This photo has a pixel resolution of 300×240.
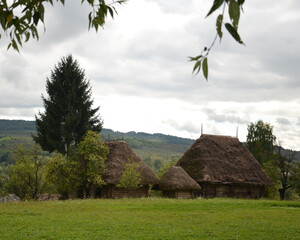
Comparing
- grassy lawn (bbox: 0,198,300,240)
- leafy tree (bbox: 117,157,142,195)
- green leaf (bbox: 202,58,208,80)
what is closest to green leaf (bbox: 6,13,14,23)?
green leaf (bbox: 202,58,208,80)

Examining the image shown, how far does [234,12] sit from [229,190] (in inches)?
1311

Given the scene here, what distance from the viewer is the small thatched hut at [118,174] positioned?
29.4 m

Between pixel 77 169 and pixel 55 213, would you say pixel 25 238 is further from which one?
pixel 77 169

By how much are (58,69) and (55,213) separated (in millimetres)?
21123

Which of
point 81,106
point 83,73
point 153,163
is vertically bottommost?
point 153,163

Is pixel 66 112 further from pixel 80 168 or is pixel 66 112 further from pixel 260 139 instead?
pixel 260 139

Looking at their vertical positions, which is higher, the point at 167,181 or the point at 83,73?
the point at 83,73

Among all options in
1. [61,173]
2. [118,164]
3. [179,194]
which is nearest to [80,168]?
[61,173]

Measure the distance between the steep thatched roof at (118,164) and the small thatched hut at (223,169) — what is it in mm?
5064

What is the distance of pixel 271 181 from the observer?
1427 inches

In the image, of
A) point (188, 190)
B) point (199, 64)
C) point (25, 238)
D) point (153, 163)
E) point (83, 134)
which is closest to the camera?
point (199, 64)

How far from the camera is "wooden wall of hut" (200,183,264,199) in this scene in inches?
1329

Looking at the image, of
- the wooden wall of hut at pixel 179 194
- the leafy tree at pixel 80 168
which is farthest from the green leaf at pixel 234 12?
the wooden wall of hut at pixel 179 194

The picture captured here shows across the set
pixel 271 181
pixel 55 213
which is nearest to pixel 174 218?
pixel 55 213
